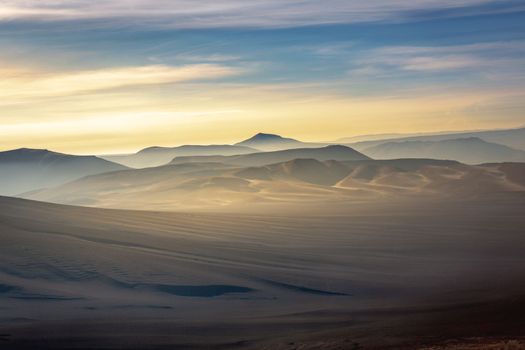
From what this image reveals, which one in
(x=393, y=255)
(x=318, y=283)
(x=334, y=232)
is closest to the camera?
(x=318, y=283)

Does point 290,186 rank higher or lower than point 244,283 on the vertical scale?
higher

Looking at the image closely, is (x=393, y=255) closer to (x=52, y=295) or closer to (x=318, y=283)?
(x=318, y=283)

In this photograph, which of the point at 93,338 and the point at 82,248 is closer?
the point at 93,338

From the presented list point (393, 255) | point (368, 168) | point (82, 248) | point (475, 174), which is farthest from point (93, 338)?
point (368, 168)

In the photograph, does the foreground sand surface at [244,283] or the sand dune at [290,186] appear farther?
the sand dune at [290,186]

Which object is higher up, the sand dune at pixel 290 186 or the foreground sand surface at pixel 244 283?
the sand dune at pixel 290 186

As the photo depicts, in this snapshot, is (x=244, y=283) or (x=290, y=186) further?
(x=290, y=186)

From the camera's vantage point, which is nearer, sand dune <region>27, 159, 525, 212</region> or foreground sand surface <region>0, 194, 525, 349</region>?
foreground sand surface <region>0, 194, 525, 349</region>

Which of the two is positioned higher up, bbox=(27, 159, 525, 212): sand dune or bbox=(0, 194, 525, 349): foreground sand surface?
bbox=(27, 159, 525, 212): sand dune
